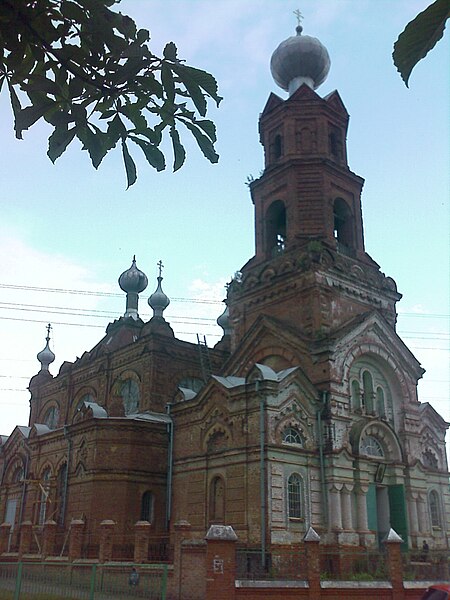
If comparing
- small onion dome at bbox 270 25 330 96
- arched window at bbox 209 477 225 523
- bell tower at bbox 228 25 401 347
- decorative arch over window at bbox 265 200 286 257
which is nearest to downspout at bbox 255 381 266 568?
arched window at bbox 209 477 225 523

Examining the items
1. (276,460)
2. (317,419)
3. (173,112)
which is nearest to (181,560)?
(276,460)

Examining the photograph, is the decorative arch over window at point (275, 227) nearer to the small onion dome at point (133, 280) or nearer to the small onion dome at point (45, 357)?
the small onion dome at point (133, 280)

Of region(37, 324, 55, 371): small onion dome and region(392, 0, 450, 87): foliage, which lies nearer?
region(392, 0, 450, 87): foliage

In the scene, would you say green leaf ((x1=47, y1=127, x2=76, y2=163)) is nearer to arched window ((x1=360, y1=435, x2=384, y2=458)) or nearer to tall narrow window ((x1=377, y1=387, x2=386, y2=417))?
arched window ((x1=360, y1=435, x2=384, y2=458))

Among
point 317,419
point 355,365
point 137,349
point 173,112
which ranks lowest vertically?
point 173,112

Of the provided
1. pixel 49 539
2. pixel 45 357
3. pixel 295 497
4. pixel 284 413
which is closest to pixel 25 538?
pixel 49 539

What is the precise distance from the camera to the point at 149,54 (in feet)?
11.8

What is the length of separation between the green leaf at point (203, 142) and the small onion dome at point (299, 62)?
26.2 meters

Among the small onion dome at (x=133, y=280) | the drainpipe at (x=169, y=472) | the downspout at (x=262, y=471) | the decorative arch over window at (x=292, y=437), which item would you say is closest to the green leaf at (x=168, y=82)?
the downspout at (x=262, y=471)

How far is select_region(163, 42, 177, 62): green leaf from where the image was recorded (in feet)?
11.7

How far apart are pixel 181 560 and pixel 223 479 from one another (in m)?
5.71

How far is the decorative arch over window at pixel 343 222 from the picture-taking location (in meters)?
26.8

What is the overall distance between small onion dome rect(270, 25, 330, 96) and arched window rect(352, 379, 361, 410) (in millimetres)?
13285

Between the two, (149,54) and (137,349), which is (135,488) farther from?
(149,54)
